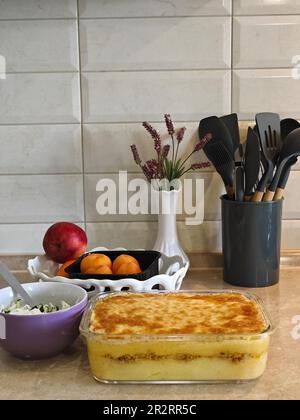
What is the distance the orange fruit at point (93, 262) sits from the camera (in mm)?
1127

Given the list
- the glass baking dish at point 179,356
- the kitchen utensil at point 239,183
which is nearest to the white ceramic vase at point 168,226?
the kitchen utensil at point 239,183

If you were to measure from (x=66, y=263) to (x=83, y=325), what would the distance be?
0.38 m

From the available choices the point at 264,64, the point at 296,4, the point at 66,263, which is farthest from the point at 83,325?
the point at 296,4

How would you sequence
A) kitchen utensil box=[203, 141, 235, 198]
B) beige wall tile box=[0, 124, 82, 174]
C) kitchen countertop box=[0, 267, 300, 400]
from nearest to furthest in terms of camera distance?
kitchen countertop box=[0, 267, 300, 400], kitchen utensil box=[203, 141, 235, 198], beige wall tile box=[0, 124, 82, 174]

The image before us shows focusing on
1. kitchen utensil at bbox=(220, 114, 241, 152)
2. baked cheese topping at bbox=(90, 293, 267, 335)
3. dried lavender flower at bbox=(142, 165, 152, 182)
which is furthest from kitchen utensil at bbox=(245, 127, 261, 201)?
baked cheese topping at bbox=(90, 293, 267, 335)

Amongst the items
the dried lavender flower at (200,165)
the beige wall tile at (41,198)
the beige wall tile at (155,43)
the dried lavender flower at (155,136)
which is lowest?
the beige wall tile at (41,198)

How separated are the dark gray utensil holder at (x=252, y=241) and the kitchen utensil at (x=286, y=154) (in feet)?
0.09

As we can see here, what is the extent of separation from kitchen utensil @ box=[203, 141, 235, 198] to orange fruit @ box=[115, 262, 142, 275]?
0.31 meters

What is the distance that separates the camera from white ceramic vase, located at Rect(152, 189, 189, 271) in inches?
51.1

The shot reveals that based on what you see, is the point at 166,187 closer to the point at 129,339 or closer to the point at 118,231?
the point at 118,231

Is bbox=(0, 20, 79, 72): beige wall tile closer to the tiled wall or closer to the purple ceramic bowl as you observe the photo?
the tiled wall

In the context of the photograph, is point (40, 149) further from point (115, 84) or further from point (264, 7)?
point (264, 7)

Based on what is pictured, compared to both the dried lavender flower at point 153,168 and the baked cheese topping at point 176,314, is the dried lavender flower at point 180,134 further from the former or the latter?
the baked cheese topping at point 176,314

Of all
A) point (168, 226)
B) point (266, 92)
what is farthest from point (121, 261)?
point (266, 92)
